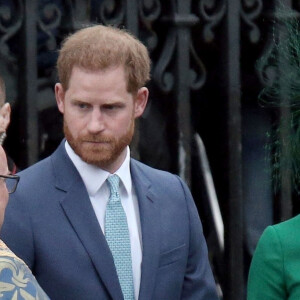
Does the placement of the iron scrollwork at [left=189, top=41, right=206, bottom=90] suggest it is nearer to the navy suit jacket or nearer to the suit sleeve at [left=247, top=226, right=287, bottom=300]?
the navy suit jacket

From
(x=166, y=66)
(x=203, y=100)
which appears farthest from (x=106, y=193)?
(x=203, y=100)

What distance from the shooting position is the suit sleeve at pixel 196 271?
449 centimetres

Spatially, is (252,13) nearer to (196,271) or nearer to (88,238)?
(196,271)

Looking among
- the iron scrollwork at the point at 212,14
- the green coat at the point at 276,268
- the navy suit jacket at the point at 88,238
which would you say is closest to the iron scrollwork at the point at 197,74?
the iron scrollwork at the point at 212,14

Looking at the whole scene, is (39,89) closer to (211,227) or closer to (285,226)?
(211,227)

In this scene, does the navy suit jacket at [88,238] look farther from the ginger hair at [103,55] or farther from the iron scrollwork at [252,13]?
the iron scrollwork at [252,13]

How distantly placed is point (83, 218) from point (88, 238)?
72 millimetres

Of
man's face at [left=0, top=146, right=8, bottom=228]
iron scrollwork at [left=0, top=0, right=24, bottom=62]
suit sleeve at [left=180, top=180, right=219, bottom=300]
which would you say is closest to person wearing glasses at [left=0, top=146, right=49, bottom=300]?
Answer: man's face at [left=0, top=146, right=8, bottom=228]

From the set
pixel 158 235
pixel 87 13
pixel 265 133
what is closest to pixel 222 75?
pixel 265 133

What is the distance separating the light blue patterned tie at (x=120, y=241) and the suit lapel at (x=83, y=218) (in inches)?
1.3

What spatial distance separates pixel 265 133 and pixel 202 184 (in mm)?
365

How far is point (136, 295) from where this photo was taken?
171 inches

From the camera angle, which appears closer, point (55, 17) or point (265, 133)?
point (55, 17)

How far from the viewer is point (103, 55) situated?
14.2ft
